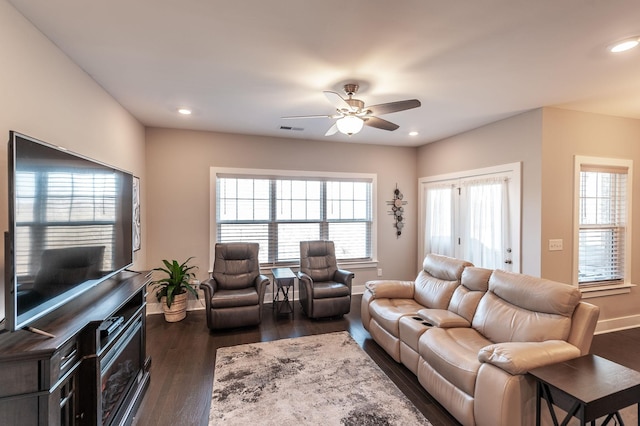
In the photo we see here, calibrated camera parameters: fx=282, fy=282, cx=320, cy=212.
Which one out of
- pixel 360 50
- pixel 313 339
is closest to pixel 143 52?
pixel 360 50

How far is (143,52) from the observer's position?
2264mm

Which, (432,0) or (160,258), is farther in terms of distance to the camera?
(160,258)

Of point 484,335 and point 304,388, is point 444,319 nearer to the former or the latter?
point 484,335

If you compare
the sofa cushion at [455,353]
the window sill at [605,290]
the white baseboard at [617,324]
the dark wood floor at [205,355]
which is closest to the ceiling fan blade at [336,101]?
the sofa cushion at [455,353]

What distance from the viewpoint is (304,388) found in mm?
2473

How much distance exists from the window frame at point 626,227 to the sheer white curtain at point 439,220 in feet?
5.20

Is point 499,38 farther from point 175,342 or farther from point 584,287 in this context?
point 175,342

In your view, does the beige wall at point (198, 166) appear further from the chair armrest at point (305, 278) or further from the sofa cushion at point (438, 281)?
the sofa cushion at point (438, 281)

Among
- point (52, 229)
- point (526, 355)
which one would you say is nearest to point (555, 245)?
point (526, 355)

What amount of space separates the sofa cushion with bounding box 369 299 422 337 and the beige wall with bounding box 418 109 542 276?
5.54 feet

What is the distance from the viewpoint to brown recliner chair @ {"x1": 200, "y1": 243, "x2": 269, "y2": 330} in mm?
3586

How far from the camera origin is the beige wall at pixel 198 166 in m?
4.35

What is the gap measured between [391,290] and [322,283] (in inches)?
48.9

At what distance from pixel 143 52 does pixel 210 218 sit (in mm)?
2714
